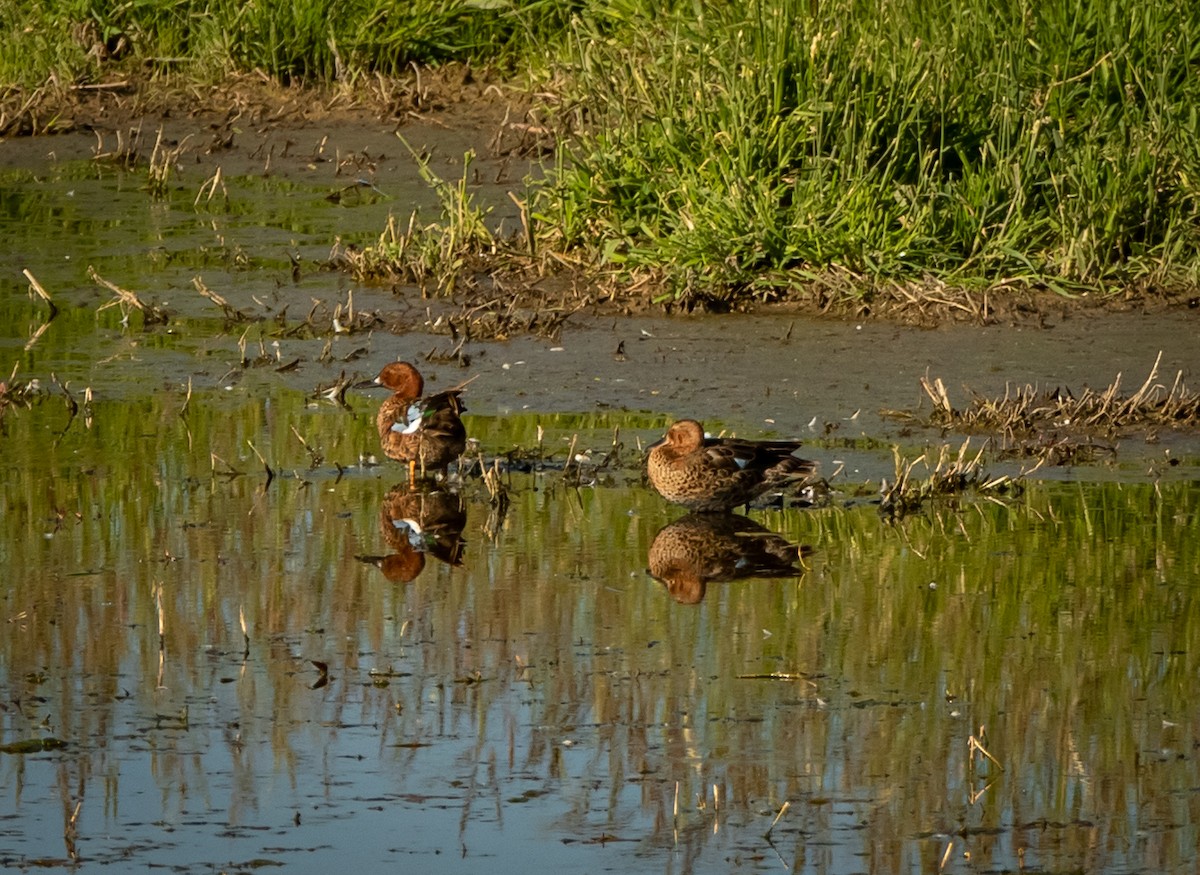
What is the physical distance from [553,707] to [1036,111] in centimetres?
651

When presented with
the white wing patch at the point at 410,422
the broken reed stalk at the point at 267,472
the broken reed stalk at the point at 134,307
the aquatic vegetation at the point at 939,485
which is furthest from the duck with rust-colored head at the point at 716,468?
the broken reed stalk at the point at 134,307

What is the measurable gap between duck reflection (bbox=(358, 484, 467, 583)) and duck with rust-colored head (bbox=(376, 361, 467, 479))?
5.2 inches

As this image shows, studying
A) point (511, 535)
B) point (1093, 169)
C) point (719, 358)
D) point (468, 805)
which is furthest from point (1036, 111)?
point (468, 805)

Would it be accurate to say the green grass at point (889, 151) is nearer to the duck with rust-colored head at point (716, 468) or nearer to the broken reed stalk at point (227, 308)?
the broken reed stalk at point (227, 308)

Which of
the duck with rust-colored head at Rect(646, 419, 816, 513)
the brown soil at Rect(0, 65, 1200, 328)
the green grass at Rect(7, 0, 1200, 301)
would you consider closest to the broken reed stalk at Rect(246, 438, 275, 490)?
the duck with rust-colored head at Rect(646, 419, 816, 513)

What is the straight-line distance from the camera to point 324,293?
1108 cm

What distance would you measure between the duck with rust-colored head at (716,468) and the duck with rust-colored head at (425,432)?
0.82 m

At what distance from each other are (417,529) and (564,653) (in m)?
1.62

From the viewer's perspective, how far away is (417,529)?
732 centimetres

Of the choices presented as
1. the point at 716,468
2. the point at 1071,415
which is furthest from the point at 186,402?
the point at 1071,415

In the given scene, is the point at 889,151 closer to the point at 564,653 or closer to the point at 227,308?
the point at 227,308

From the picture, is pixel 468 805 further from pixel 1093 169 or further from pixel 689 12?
pixel 689 12

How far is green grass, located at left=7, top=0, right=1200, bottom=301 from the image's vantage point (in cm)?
1035

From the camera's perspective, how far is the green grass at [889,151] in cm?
1035
